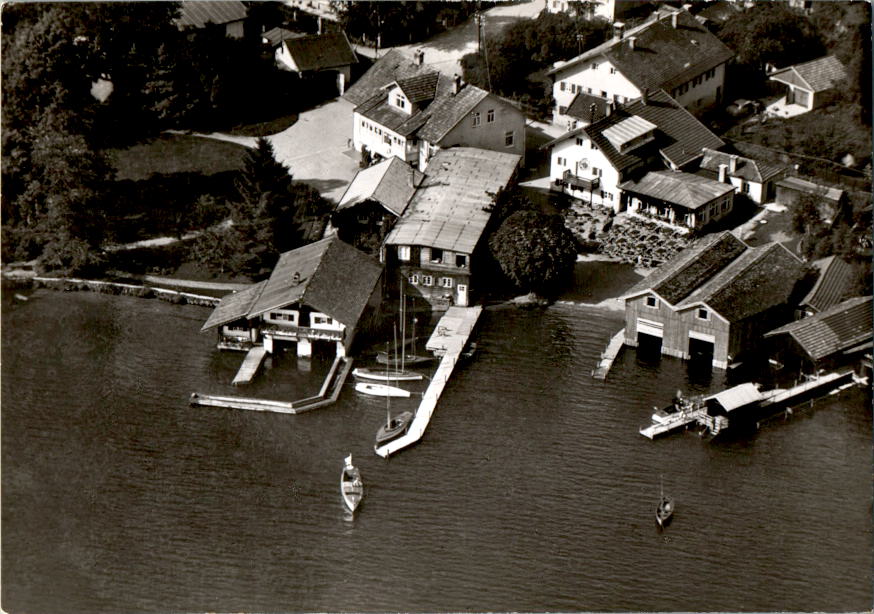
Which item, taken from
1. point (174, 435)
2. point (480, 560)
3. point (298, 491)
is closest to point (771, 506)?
point (480, 560)

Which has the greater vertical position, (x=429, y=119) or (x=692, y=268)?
(x=429, y=119)

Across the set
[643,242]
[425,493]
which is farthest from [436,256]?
[425,493]

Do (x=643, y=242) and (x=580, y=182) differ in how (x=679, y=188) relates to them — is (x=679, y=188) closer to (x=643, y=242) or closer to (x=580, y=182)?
(x=643, y=242)

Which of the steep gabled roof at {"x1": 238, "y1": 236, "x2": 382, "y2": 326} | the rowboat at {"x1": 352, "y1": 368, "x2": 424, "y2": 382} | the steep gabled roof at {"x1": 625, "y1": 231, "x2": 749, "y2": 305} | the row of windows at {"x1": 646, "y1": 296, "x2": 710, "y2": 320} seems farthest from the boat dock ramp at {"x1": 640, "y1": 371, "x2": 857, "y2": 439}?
the steep gabled roof at {"x1": 238, "y1": 236, "x2": 382, "y2": 326}

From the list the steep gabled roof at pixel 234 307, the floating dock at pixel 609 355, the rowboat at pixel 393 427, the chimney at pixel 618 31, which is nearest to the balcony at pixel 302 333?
the steep gabled roof at pixel 234 307

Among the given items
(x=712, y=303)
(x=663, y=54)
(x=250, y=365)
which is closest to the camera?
(x=712, y=303)

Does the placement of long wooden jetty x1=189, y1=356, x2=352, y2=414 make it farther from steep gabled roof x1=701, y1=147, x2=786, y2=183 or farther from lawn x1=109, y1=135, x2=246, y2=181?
steep gabled roof x1=701, y1=147, x2=786, y2=183
